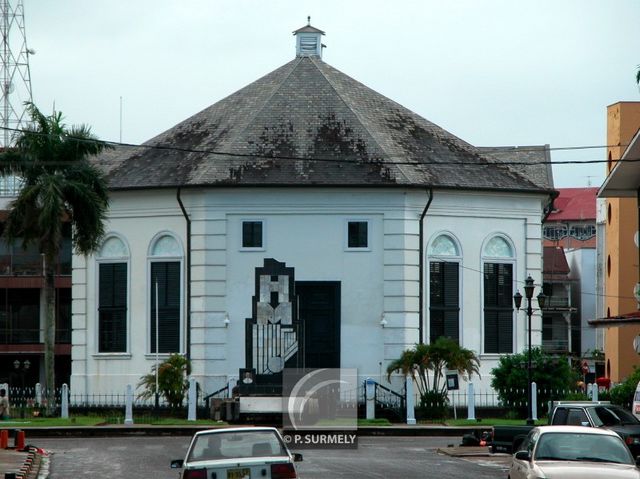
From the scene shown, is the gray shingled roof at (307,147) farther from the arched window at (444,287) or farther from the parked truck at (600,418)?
the parked truck at (600,418)

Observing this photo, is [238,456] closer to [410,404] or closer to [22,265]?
[410,404]

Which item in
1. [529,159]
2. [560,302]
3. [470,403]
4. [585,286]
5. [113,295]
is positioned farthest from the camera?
[560,302]

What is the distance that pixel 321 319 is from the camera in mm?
55219

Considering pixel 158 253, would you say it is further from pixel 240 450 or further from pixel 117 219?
pixel 240 450

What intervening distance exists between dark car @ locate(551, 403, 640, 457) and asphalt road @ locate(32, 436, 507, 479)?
176 centimetres

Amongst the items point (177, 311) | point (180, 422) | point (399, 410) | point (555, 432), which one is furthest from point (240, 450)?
point (177, 311)

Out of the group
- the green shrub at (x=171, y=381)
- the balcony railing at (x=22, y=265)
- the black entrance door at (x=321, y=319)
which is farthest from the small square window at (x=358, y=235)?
the balcony railing at (x=22, y=265)

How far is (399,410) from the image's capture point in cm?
5266

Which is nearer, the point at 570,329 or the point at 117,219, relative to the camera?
the point at 117,219

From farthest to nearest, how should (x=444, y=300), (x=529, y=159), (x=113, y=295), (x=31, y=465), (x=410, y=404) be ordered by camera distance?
(x=529, y=159) < (x=113, y=295) < (x=444, y=300) < (x=410, y=404) < (x=31, y=465)

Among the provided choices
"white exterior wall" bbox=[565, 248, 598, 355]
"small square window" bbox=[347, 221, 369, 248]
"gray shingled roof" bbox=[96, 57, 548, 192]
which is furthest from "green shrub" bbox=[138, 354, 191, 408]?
"white exterior wall" bbox=[565, 248, 598, 355]

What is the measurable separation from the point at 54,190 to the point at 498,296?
56.4 feet

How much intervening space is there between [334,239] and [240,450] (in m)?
34.2

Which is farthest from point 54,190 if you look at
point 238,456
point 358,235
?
point 238,456
